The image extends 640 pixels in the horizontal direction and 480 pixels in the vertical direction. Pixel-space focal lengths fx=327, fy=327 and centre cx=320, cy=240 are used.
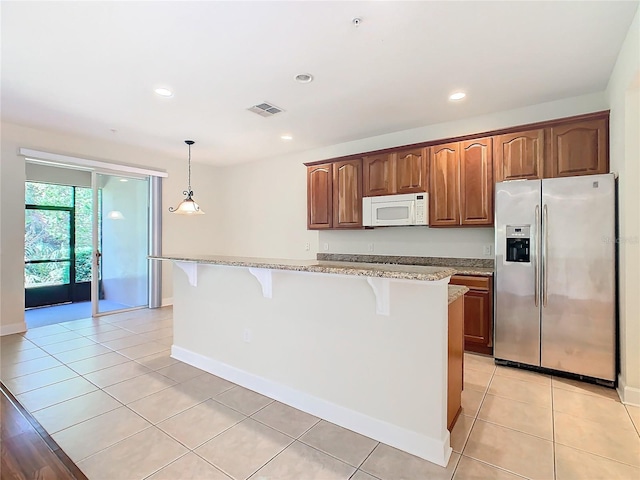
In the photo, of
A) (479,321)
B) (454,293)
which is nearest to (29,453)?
(454,293)

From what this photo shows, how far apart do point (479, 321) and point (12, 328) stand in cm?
581

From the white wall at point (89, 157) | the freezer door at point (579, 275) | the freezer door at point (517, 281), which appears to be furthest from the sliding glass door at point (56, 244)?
the freezer door at point (579, 275)

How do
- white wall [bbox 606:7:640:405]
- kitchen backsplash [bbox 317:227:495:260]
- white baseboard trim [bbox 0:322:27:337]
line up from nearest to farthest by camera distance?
white wall [bbox 606:7:640:405]
kitchen backsplash [bbox 317:227:495:260]
white baseboard trim [bbox 0:322:27:337]

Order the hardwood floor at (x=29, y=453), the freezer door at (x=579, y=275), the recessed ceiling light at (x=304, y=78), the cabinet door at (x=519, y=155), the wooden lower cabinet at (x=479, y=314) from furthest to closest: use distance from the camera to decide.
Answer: the wooden lower cabinet at (x=479, y=314) → the cabinet door at (x=519, y=155) → the recessed ceiling light at (x=304, y=78) → the freezer door at (x=579, y=275) → the hardwood floor at (x=29, y=453)

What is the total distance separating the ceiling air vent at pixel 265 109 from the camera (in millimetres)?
3514

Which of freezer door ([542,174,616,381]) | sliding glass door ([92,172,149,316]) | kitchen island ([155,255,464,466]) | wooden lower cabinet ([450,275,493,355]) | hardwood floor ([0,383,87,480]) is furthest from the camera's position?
sliding glass door ([92,172,149,316])

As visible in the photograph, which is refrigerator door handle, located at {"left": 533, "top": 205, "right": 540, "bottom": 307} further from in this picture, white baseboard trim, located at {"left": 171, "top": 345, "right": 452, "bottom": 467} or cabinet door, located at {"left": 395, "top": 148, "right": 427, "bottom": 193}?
white baseboard trim, located at {"left": 171, "top": 345, "right": 452, "bottom": 467}

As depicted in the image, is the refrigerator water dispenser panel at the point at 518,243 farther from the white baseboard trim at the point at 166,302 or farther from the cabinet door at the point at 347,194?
the white baseboard trim at the point at 166,302

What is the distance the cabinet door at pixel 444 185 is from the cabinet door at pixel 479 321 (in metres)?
0.86

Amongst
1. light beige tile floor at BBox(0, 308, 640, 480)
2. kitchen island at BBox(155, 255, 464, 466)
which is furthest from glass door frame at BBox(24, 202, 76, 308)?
kitchen island at BBox(155, 255, 464, 466)

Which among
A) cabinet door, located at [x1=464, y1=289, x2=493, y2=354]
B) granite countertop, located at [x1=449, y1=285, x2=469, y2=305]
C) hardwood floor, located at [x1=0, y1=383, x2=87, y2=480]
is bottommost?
hardwood floor, located at [x1=0, y1=383, x2=87, y2=480]

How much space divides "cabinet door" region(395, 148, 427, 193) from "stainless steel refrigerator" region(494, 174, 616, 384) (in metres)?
0.93

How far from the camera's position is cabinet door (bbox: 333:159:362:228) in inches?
177

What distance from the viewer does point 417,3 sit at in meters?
1.98
